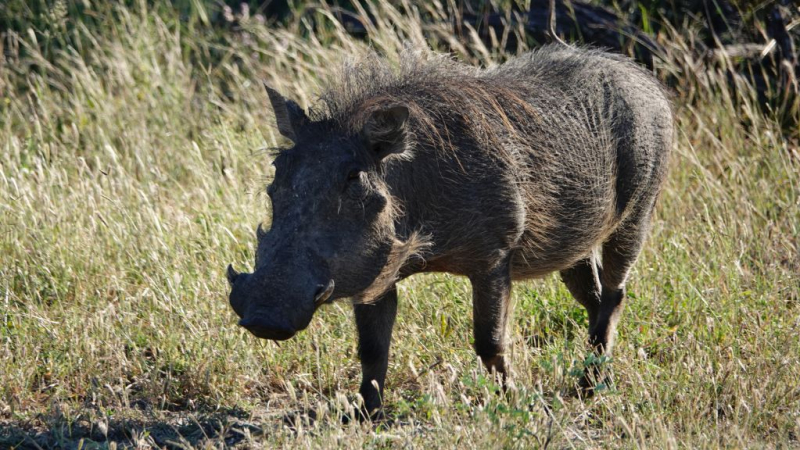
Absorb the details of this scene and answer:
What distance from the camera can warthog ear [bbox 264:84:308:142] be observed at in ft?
11.5

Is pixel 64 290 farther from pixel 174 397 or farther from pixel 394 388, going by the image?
pixel 394 388

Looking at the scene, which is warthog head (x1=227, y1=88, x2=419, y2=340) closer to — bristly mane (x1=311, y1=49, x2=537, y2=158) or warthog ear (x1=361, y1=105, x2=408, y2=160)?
warthog ear (x1=361, y1=105, x2=408, y2=160)

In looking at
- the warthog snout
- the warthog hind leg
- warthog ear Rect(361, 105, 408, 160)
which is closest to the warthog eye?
warthog ear Rect(361, 105, 408, 160)

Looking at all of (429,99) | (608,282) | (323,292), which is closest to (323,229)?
(323,292)

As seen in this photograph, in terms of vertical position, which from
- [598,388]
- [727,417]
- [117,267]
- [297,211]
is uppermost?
[297,211]

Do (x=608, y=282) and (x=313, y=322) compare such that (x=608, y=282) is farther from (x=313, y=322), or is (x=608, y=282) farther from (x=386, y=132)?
(x=386, y=132)

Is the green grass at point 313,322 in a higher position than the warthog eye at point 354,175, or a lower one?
lower

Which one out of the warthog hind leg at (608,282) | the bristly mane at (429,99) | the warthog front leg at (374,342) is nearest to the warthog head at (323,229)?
the bristly mane at (429,99)

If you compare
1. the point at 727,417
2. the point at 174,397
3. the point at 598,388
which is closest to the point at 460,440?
the point at 598,388

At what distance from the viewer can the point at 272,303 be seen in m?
2.97

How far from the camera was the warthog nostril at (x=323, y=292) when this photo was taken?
121 inches

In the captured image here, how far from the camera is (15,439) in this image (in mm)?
3594

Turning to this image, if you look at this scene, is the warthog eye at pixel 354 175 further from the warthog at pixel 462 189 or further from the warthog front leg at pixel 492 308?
the warthog front leg at pixel 492 308

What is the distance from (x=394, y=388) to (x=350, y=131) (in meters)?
1.28
